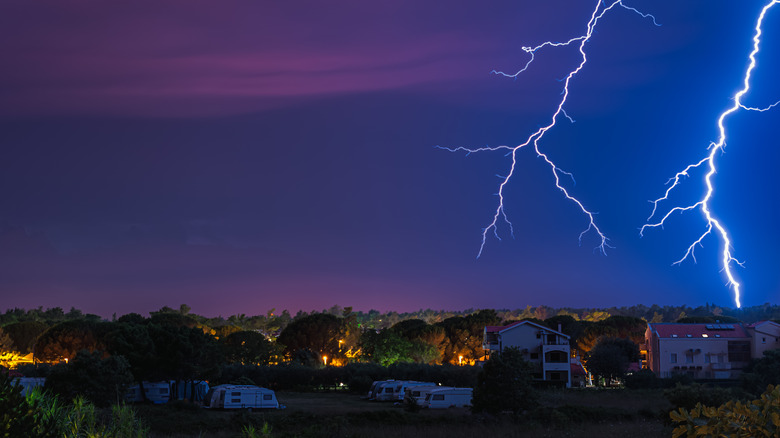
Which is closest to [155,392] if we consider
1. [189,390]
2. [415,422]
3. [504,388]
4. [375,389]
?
[189,390]

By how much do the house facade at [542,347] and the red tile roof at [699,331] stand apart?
318 inches

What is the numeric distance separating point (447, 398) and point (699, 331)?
28846 millimetres

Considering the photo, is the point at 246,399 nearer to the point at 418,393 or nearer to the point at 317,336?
the point at 418,393

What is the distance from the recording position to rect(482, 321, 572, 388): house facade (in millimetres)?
55219

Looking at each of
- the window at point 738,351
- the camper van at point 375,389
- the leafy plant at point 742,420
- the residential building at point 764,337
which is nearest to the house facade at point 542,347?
the camper van at point 375,389

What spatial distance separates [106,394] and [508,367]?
19.6m

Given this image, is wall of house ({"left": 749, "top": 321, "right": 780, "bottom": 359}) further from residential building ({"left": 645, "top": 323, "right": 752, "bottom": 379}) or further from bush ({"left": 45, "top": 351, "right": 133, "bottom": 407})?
bush ({"left": 45, "top": 351, "right": 133, "bottom": 407})

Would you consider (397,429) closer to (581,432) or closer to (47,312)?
(581,432)

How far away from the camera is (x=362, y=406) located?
1580 inches

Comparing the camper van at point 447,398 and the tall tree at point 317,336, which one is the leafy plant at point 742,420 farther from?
the tall tree at point 317,336

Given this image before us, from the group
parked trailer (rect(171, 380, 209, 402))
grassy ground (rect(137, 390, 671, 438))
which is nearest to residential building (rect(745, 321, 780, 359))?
grassy ground (rect(137, 390, 671, 438))

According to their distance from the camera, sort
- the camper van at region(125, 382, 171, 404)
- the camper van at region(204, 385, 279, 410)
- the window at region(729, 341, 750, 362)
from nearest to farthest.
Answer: the camper van at region(204, 385, 279, 410) < the camper van at region(125, 382, 171, 404) < the window at region(729, 341, 750, 362)

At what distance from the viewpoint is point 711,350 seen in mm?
56656

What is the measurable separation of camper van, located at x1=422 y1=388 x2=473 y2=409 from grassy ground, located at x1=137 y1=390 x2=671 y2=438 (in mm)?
1102
